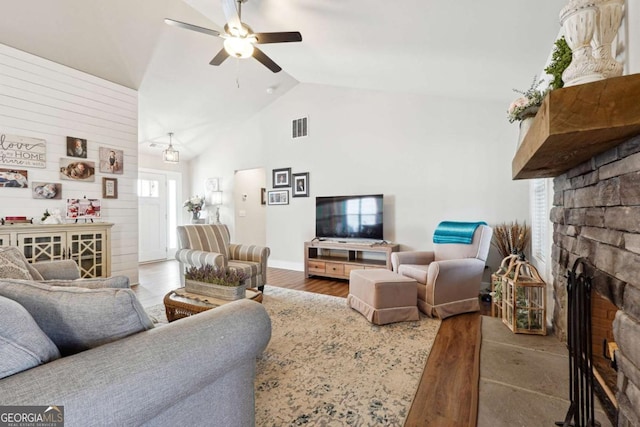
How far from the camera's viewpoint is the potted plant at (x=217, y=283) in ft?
7.37

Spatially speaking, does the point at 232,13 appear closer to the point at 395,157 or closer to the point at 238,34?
the point at 238,34

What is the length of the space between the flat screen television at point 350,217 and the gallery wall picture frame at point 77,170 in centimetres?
318

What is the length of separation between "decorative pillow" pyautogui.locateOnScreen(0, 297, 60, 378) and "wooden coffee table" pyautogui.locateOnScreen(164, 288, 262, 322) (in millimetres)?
1332

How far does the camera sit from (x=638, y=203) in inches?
40.1

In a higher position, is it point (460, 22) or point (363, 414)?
point (460, 22)

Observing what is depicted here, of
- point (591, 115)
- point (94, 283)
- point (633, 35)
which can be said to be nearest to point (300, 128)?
point (94, 283)

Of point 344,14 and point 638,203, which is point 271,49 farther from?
point 638,203

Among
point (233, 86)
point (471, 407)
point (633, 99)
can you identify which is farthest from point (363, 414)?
point (233, 86)

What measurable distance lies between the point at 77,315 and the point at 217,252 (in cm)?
298

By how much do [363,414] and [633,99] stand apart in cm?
173

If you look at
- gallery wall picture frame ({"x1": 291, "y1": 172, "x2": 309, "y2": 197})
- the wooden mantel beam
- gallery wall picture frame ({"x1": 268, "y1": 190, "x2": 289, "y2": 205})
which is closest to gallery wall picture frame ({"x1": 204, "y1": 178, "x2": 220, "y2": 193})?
gallery wall picture frame ({"x1": 268, "y1": 190, "x2": 289, "y2": 205})

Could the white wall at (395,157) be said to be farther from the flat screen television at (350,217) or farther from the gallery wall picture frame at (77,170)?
the gallery wall picture frame at (77,170)

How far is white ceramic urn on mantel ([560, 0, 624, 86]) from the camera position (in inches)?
43.7

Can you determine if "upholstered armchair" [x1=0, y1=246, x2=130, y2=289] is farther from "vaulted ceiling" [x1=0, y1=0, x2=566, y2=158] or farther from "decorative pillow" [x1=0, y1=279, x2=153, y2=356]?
"vaulted ceiling" [x1=0, y1=0, x2=566, y2=158]
